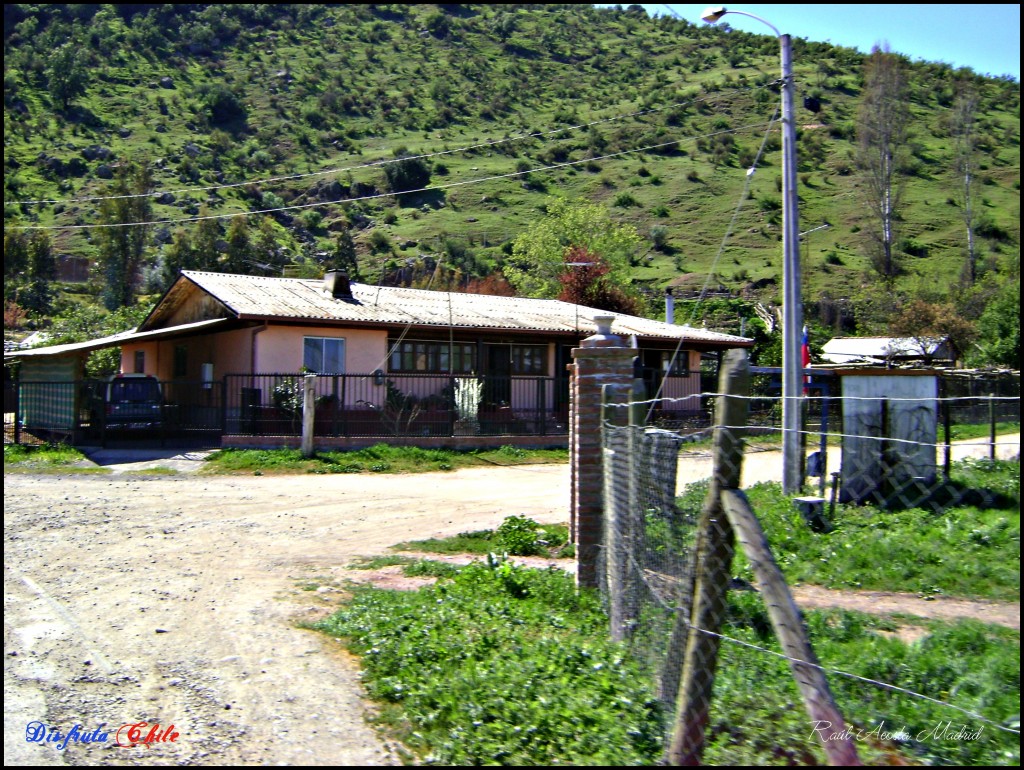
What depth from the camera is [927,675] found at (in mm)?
4750

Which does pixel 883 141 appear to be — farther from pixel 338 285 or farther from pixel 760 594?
pixel 760 594

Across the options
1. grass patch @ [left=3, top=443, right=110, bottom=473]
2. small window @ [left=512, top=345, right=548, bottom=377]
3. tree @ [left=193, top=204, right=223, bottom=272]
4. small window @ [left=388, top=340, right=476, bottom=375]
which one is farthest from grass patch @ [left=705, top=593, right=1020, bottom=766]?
tree @ [left=193, top=204, right=223, bottom=272]

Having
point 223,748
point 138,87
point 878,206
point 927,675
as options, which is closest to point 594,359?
point 927,675

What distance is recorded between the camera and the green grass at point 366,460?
1895 cm

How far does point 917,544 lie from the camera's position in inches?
275

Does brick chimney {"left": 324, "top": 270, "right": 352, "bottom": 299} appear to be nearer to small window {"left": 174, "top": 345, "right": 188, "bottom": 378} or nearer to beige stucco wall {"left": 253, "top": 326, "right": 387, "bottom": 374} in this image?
beige stucco wall {"left": 253, "top": 326, "right": 387, "bottom": 374}

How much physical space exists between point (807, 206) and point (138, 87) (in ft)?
198

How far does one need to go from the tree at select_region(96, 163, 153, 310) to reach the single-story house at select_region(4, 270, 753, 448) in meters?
20.8

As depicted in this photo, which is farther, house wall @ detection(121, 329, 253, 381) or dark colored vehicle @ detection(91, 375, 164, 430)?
house wall @ detection(121, 329, 253, 381)

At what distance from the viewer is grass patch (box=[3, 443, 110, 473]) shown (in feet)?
61.3

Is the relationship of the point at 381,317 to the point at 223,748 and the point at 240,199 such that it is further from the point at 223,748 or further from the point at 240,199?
the point at 240,199

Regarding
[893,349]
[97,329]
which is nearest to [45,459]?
[97,329]

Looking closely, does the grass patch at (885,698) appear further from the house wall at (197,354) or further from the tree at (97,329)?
the tree at (97,329)

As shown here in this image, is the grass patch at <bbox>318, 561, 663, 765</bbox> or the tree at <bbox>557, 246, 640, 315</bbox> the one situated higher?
the tree at <bbox>557, 246, 640, 315</bbox>
